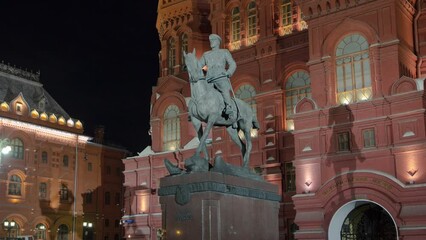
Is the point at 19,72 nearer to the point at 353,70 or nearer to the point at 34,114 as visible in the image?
the point at 34,114

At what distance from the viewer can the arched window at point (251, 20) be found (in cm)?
4238

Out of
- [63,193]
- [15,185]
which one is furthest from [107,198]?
[15,185]

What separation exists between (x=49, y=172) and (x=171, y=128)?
16.6 metres

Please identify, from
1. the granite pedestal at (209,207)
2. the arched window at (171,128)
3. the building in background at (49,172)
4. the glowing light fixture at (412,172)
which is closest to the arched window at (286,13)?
the arched window at (171,128)

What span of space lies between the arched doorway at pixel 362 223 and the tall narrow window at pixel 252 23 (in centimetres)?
1440

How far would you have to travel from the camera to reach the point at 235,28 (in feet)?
143

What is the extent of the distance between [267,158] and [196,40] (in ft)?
40.8

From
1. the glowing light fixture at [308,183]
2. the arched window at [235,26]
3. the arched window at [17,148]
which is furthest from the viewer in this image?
the arched window at [17,148]

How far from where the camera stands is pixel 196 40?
46750mm

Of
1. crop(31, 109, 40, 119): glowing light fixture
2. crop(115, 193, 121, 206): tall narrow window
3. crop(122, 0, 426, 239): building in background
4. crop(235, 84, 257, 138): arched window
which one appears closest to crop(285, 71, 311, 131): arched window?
crop(122, 0, 426, 239): building in background

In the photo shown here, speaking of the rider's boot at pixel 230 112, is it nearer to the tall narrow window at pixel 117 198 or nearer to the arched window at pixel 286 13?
the arched window at pixel 286 13

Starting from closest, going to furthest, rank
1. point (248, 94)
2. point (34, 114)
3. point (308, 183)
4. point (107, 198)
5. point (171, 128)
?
point (308, 183)
point (248, 94)
point (171, 128)
point (34, 114)
point (107, 198)

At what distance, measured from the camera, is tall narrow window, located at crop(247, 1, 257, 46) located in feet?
139

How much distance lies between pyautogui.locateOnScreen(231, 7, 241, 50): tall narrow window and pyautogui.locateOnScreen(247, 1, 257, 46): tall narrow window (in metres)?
0.83
